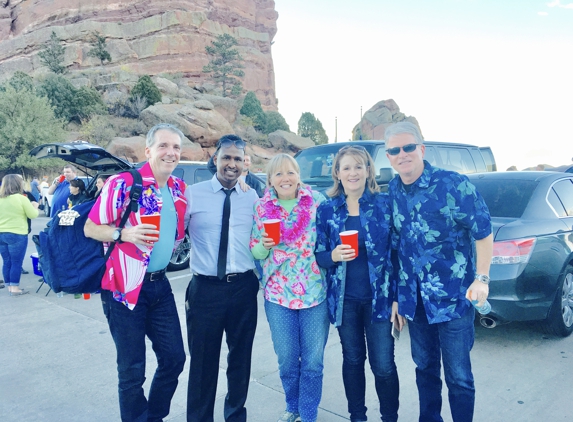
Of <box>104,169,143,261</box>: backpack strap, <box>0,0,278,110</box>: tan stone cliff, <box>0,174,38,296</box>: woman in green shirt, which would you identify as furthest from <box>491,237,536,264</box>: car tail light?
<box>0,0,278,110</box>: tan stone cliff

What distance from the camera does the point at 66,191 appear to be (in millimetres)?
5730

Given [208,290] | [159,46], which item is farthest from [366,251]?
[159,46]

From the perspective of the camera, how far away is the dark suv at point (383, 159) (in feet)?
21.2

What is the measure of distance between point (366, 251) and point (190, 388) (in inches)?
55.7

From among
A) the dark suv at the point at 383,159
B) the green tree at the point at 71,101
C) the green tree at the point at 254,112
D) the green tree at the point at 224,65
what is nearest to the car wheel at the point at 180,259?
the dark suv at the point at 383,159

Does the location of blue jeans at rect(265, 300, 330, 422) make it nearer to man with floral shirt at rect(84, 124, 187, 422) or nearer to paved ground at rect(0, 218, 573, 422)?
paved ground at rect(0, 218, 573, 422)

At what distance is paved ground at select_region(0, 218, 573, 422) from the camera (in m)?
3.01

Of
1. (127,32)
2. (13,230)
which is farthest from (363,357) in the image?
(127,32)

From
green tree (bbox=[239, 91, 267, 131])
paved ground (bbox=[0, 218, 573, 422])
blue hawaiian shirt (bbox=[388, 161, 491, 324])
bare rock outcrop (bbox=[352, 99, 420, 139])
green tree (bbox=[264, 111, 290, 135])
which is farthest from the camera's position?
green tree (bbox=[264, 111, 290, 135])

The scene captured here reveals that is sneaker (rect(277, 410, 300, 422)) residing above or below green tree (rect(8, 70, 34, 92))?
below

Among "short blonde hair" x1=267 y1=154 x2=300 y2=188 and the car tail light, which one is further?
the car tail light

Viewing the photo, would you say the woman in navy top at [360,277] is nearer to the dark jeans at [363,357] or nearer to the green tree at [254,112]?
the dark jeans at [363,357]

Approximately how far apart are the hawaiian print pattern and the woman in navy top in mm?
66

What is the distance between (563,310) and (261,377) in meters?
3.01
